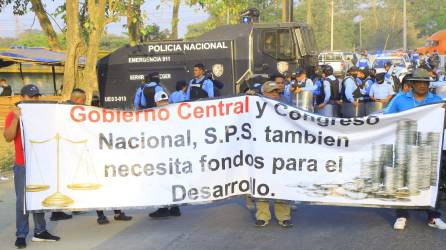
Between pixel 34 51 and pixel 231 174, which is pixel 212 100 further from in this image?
pixel 34 51

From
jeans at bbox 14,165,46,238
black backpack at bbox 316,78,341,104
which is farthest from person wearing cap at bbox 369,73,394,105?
jeans at bbox 14,165,46,238

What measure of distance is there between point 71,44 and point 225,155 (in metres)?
9.55

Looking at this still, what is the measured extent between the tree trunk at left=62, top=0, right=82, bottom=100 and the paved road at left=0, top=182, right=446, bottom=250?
7.71 m

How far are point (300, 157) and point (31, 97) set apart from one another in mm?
2858

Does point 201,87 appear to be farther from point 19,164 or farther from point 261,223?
point 19,164

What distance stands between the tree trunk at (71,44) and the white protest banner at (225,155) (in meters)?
8.84

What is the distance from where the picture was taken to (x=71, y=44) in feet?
50.5

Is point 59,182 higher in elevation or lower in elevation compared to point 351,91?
lower

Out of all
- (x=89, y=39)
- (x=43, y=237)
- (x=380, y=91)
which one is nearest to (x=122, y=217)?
(x=43, y=237)

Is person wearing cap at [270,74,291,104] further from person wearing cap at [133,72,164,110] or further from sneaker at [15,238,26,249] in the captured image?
sneaker at [15,238,26,249]

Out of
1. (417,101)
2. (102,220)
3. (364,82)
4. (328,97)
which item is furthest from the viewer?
(364,82)

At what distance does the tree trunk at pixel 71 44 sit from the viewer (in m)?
15.3

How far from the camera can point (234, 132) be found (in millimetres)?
6871

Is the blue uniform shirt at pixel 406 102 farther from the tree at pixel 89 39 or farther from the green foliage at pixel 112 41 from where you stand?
the green foliage at pixel 112 41
